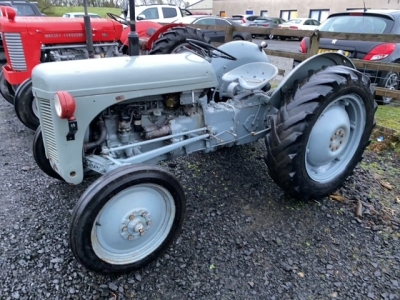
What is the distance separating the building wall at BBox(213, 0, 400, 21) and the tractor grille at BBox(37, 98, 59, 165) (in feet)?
90.7

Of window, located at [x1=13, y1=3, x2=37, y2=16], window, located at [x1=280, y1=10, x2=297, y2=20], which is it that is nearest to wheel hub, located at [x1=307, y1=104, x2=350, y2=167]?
window, located at [x1=13, y1=3, x2=37, y2=16]

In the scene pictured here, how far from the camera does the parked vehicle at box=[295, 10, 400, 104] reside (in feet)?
15.7

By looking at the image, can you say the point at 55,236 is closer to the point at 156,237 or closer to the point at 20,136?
the point at 156,237

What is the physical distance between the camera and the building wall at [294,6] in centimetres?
2475

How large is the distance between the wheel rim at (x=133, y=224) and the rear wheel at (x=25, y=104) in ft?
8.78

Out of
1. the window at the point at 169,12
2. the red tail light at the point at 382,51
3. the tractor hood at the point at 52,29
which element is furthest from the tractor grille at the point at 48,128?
the window at the point at 169,12

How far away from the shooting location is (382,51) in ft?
15.8

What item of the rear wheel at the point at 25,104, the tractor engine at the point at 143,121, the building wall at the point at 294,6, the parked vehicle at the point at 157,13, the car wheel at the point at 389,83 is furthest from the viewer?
the building wall at the point at 294,6

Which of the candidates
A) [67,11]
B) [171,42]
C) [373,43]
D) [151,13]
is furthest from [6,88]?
[67,11]

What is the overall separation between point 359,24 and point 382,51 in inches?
29.8

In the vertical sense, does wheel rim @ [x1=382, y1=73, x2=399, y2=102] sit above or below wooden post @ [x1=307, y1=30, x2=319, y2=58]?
below

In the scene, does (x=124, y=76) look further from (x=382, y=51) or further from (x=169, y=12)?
(x=169, y=12)

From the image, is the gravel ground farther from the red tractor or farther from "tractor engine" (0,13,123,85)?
"tractor engine" (0,13,123,85)

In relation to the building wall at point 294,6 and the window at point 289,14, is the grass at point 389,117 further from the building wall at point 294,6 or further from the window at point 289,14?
the window at point 289,14
